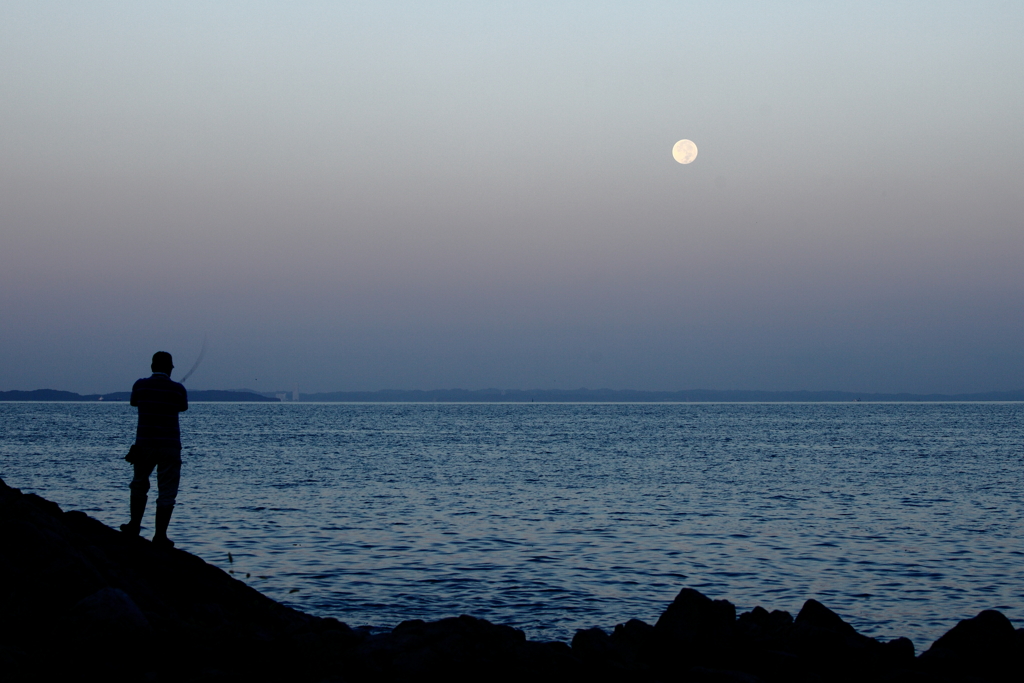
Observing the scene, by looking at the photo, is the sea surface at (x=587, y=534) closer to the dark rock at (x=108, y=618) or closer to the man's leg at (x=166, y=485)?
the man's leg at (x=166, y=485)

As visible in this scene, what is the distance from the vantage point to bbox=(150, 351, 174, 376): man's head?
10578 mm

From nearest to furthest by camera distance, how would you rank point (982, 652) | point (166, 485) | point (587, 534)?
1. point (982, 652)
2. point (166, 485)
3. point (587, 534)

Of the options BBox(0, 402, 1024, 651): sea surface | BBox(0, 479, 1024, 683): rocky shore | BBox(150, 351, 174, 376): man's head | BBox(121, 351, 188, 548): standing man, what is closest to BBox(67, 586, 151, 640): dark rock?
BBox(0, 479, 1024, 683): rocky shore

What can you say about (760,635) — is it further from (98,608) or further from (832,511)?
(832,511)

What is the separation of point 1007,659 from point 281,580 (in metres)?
10.5

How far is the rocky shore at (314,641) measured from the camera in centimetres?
742

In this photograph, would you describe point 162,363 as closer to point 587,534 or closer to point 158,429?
point 158,429

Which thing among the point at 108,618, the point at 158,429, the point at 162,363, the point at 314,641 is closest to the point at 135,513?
the point at 158,429

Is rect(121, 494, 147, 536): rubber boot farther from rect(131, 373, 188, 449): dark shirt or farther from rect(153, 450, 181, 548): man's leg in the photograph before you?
rect(131, 373, 188, 449): dark shirt

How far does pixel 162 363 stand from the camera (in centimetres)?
1065

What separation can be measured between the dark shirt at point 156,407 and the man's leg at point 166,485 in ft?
0.66

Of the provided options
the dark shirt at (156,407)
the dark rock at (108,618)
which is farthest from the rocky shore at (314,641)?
the dark shirt at (156,407)

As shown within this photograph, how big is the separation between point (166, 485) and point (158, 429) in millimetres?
761

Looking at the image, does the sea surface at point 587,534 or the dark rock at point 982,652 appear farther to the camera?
the sea surface at point 587,534
